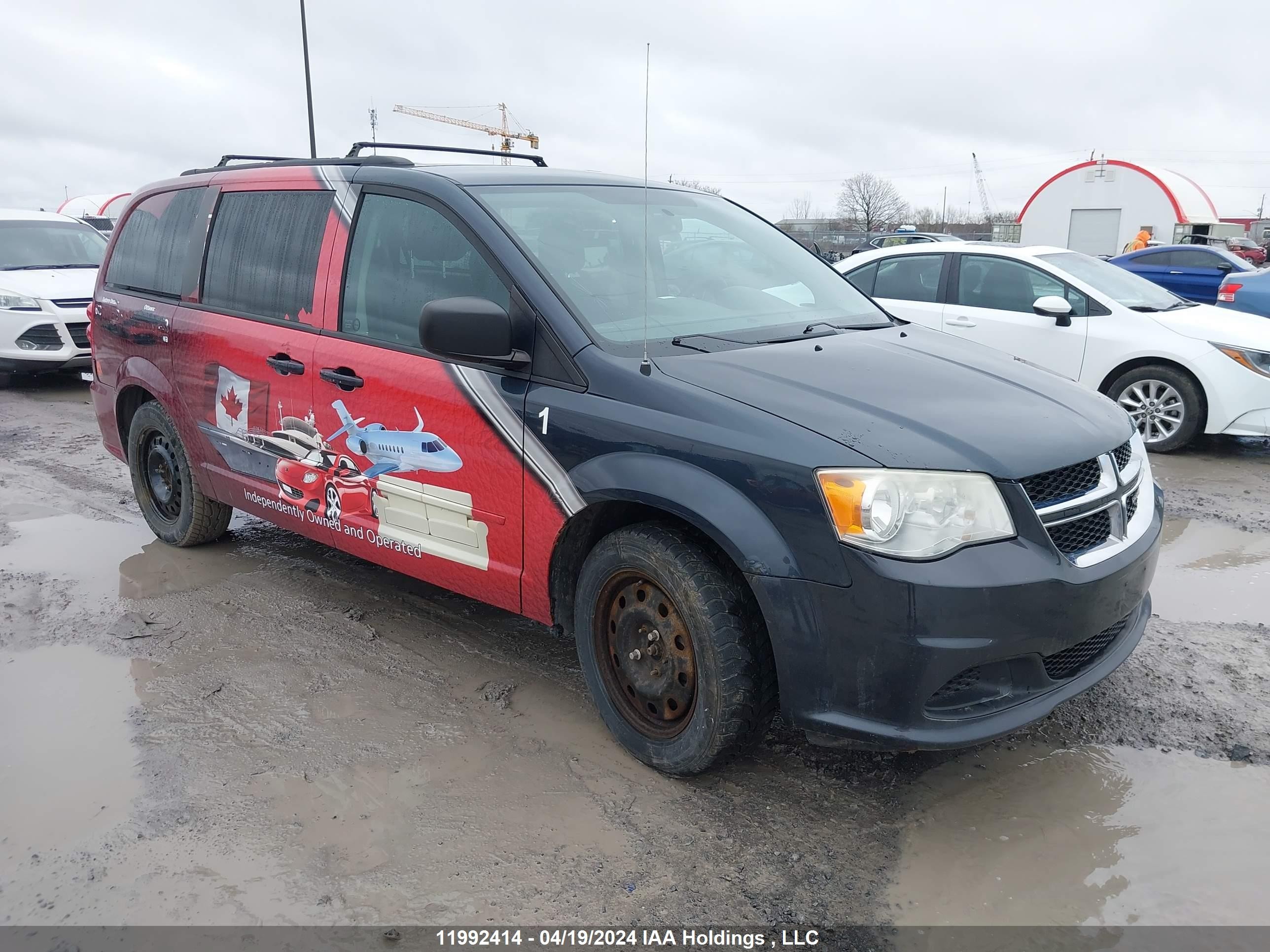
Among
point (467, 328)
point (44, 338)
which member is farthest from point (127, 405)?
point (44, 338)

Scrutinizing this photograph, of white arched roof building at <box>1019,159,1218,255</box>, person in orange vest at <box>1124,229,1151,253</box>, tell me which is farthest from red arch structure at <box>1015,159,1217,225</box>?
person in orange vest at <box>1124,229,1151,253</box>

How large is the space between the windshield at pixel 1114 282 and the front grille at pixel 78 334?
30.8 ft

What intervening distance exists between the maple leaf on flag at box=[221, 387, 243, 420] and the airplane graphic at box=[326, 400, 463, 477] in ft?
2.36

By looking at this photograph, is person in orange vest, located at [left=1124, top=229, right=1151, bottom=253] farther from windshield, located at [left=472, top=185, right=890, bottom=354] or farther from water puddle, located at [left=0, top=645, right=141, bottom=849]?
water puddle, located at [left=0, top=645, right=141, bottom=849]

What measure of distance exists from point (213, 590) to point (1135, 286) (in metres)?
7.28

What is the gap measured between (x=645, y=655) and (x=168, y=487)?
3.39m

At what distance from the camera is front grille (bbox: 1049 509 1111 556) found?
2580 millimetres

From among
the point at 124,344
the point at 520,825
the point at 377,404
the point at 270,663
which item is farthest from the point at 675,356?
the point at 124,344

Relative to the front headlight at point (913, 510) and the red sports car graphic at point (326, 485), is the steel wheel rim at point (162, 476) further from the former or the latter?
the front headlight at point (913, 510)

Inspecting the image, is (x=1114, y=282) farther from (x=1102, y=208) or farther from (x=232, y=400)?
(x=1102, y=208)

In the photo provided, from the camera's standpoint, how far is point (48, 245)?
36.5ft

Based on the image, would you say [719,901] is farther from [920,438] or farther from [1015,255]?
[1015,255]

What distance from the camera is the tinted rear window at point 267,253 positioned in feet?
12.8

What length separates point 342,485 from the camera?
3.76 metres
